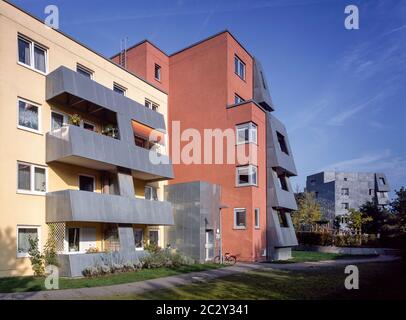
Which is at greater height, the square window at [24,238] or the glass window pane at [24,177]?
the glass window pane at [24,177]

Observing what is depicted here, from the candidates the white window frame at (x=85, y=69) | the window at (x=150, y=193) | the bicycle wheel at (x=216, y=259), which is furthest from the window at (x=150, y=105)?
the bicycle wheel at (x=216, y=259)

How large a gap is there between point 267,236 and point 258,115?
9.40 metres

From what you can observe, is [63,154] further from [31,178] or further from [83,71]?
[83,71]

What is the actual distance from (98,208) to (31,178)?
3.52 m

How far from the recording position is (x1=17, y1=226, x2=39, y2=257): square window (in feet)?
56.1

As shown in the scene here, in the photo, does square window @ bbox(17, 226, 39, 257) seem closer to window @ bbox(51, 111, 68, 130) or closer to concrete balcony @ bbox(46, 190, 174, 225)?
concrete balcony @ bbox(46, 190, 174, 225)

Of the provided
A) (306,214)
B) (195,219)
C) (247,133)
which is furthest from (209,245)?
(306,214)

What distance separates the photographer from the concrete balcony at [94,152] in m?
18.3

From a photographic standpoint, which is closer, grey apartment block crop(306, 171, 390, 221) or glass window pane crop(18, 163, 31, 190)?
glass window pane crop(18, 163, 31, 190)

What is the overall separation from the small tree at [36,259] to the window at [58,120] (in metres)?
6.01

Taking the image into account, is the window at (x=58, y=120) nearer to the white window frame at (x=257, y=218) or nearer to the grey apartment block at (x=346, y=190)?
the white window frame at (x=257, y=218)

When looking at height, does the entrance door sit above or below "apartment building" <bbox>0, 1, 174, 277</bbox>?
below

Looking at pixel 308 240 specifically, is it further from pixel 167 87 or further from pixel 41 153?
pixel 41 153

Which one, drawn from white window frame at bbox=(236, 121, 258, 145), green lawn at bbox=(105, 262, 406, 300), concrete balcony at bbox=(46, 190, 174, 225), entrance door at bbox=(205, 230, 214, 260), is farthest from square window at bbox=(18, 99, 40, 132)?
white window frame at bbox=(236, 121, 258, 145)
